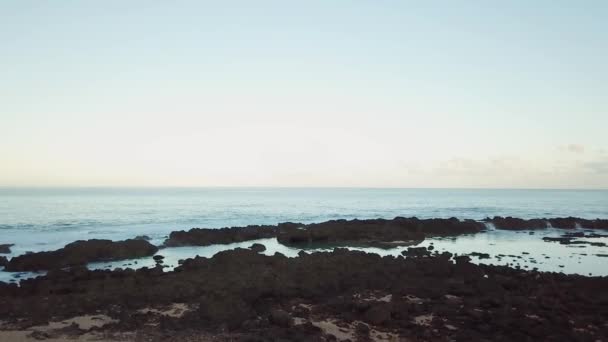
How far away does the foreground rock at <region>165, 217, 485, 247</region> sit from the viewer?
3688cm

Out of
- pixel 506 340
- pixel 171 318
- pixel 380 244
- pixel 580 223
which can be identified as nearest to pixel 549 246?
pixel 380 244

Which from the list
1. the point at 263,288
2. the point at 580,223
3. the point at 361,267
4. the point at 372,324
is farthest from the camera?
the point at 580,223

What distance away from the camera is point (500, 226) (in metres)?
49.7

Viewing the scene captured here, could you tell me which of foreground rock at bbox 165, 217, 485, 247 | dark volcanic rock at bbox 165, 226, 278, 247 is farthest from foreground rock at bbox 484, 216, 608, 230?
dark volcanic rock at bbox 165, 226, 278, 247

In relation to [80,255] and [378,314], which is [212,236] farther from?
[378,314]

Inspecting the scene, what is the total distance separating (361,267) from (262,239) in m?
19.0

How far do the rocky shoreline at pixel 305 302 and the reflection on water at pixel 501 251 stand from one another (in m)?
3.76

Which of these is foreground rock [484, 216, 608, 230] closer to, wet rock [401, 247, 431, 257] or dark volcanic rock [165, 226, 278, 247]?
wet rock [401, 247, 431, 257]

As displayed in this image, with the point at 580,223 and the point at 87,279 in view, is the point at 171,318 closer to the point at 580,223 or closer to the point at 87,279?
the point at 87,279

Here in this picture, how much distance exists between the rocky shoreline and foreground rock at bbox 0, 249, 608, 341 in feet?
0.13

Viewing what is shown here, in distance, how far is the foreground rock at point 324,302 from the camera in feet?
43.3

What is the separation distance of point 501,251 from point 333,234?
14148mm

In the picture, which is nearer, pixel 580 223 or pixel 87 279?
pixel 87 279

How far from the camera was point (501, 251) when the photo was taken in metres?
32.3
